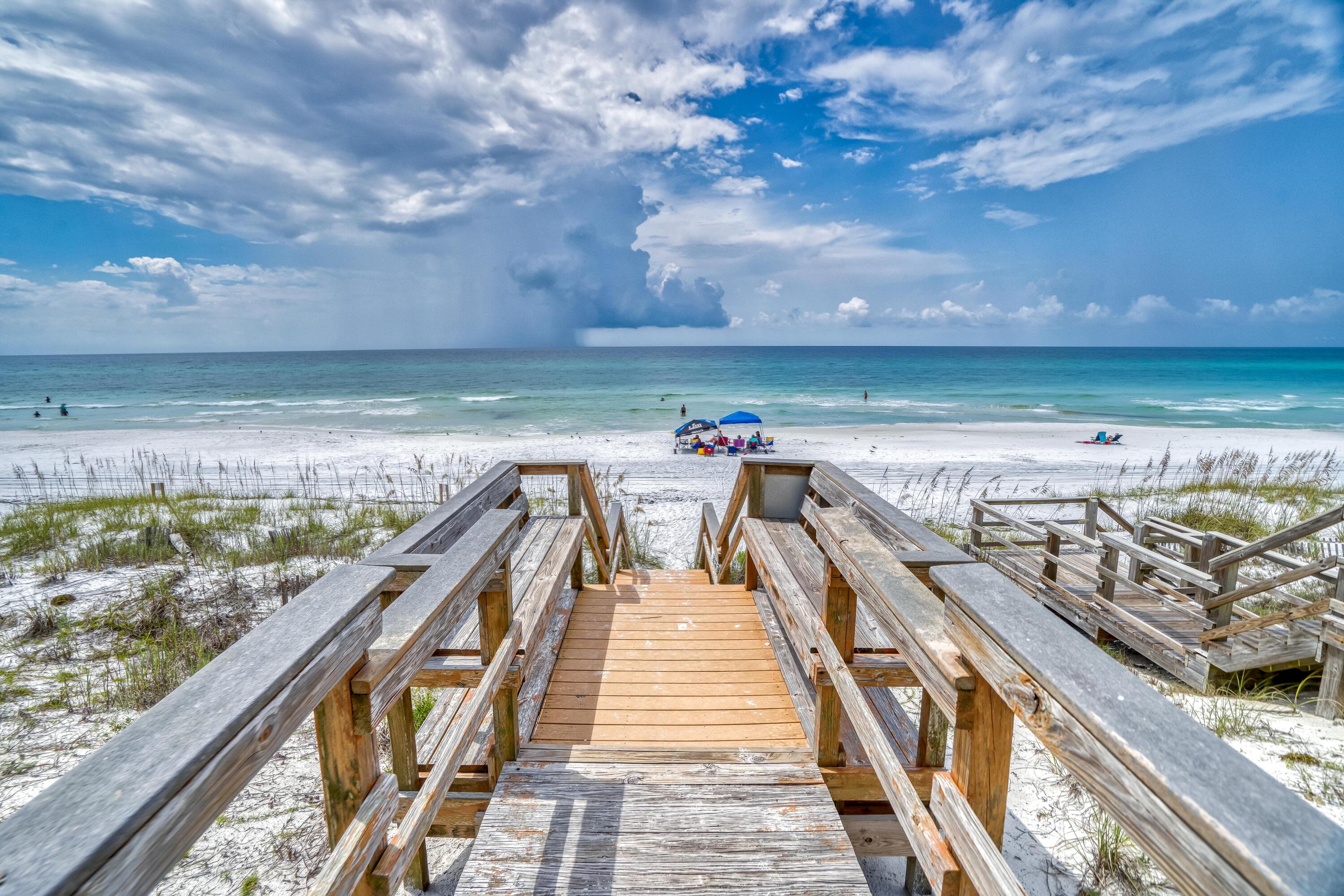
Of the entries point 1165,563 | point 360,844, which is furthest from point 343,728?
point 1165,563

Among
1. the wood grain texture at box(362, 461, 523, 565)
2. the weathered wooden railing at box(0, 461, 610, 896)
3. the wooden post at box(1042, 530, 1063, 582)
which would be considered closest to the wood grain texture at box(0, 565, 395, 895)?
the weathered wooden railing at box(0, 461, 610, 896)

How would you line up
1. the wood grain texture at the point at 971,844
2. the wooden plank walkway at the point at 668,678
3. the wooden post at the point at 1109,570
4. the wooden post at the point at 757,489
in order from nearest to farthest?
the wood grain texture at the point at 971,844 → the wooden plank walkway at the point at 668,678 → the wooden post at the point at 757,489 → the wooden post at the point at 1109,570

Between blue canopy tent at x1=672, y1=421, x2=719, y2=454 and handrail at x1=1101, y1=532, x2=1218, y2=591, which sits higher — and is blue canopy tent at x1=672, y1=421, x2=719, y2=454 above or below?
below

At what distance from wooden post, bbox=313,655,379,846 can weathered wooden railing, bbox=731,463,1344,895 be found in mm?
1564

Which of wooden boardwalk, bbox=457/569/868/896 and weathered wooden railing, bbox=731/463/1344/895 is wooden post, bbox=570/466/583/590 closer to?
wooden boardwalk, bbox=457/569/868/896

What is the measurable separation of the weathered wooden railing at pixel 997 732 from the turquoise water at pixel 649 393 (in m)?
25.8

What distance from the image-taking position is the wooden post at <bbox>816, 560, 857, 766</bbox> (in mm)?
2633

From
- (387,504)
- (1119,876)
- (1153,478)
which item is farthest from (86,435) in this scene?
(1153,478)

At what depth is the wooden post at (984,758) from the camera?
1.53 metres

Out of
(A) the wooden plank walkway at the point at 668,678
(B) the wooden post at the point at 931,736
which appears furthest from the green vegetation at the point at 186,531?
(B) the wooden post at the point at 931,736

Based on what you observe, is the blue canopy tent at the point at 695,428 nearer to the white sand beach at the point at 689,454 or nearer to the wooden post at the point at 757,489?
the white sand beach at the point at 689,454

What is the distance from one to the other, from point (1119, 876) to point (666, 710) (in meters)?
2.51

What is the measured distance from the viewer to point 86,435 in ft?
84.3

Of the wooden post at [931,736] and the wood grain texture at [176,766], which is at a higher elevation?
the wood grain texture at [176,766]
